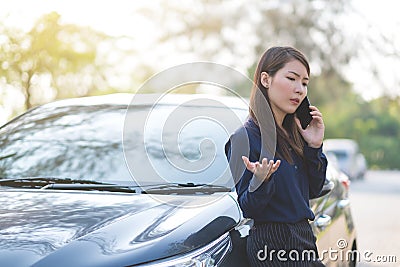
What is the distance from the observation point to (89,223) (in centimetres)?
303

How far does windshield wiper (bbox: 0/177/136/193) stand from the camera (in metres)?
3.66

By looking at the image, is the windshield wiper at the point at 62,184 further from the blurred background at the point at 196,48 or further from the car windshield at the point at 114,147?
the blurred background at the point at 196,48

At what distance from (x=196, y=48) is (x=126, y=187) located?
32.8 m

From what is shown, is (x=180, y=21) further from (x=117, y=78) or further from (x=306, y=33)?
(x=117, y=78)

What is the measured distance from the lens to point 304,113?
3.42m

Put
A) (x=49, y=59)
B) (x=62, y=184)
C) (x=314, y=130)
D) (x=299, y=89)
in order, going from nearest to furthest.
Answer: (x=299, y=89) → (x=314, y=130) → (x=62, y=184) → (x=49, y=59)

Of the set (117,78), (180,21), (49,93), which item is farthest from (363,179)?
(49,93)

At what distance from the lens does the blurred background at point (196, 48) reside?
17034 millimetres

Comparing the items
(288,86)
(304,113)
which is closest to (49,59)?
(304,113)

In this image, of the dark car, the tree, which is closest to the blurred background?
the tree

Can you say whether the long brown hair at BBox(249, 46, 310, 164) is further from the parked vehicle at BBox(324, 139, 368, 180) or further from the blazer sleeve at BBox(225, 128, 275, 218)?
the parked vehicle at BBox(324, 139, 368, 180)

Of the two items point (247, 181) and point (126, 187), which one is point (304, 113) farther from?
point (126, 187)

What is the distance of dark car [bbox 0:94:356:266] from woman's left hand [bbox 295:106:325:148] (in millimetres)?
426

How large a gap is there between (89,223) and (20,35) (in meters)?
13.7
